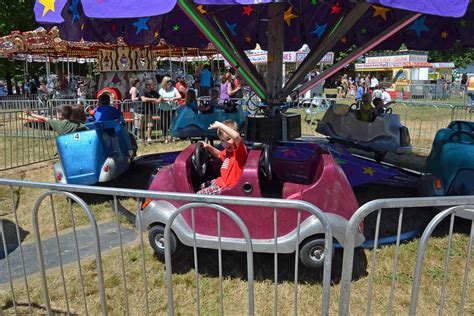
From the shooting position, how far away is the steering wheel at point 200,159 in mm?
3936

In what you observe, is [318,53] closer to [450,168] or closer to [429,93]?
[450,168]

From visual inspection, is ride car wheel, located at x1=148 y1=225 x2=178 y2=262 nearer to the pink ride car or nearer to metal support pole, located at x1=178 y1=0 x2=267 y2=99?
the pink ride car

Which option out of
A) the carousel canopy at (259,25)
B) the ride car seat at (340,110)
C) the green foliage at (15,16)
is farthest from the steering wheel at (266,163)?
the green foliage at (15,16)

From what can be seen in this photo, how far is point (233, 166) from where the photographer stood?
3.81 m

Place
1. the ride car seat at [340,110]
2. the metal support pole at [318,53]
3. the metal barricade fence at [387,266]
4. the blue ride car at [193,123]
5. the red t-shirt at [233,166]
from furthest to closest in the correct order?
1. the ride car seat at [340,110]
2. the blue ride car at [193,123]
3. the metal support pole at [318,53]
4. the red t-shirt at [233,166]
5. the metal barricade fence at [387,266]

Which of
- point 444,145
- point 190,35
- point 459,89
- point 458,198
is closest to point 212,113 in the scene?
point 190,35

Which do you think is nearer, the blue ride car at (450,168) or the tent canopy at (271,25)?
the tent canopy at (271,25)

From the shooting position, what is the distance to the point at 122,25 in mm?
6859

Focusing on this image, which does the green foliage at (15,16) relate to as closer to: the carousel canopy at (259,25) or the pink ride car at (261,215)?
the carousel canopy at (259,25)

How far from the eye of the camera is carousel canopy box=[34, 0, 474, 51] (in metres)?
5.34

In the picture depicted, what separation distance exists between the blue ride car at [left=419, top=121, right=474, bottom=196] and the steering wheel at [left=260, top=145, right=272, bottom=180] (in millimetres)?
2219

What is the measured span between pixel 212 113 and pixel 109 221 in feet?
13.4

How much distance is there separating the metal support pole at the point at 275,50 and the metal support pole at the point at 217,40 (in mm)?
143

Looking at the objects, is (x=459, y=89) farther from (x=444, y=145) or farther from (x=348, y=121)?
(x=444, y=145)
